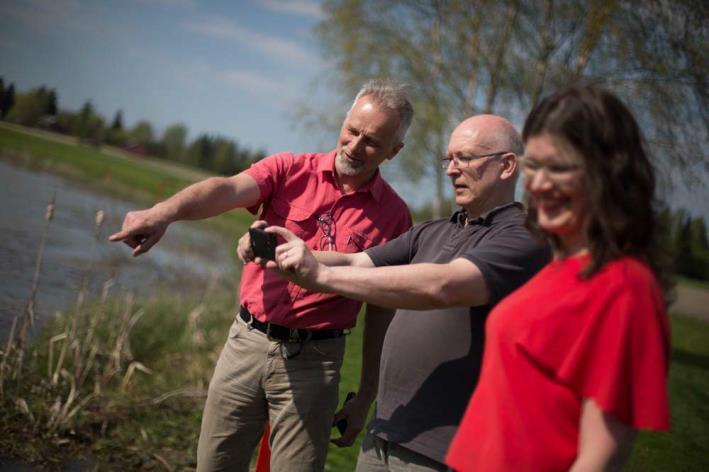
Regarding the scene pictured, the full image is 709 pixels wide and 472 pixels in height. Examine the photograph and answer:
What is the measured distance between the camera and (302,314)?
3057 millimetres

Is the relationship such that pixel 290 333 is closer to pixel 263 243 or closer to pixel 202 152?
pixel 263 243

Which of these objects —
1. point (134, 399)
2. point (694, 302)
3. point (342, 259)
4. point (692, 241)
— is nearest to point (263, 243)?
point (342, 259)

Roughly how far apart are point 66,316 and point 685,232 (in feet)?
23.6

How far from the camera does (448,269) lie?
2078 millimetres

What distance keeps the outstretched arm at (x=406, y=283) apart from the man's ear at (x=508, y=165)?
1.78 ft

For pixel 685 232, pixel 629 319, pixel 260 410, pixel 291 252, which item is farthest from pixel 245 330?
pixel 685 232

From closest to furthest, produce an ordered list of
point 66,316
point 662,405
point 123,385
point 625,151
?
point 662,405 < point 625,151 < point 123,385 < point 66,316

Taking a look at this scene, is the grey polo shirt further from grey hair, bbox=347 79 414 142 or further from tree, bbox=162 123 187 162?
tree, bbox=162 123 187 162

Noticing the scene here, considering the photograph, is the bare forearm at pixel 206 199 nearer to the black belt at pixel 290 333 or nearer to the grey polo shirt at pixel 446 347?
the black belt at pixel 290 333

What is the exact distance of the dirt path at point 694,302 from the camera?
1506 centimetres

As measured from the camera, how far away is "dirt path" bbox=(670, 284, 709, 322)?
15.1 metres

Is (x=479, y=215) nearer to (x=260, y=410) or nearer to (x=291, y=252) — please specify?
(x=291, y=252)

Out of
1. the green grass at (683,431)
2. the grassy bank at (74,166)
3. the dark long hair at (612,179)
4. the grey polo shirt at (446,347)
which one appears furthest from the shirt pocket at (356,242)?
the grassy bank at (74,166)

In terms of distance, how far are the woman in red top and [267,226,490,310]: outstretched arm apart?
0.40m
